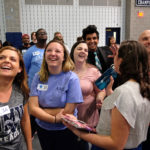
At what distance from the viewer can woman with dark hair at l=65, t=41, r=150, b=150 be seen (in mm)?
926

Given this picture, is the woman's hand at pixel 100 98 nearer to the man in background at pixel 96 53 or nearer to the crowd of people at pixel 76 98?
the crowd of people at pixel 76 98

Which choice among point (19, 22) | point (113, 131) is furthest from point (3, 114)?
point (19, 22)

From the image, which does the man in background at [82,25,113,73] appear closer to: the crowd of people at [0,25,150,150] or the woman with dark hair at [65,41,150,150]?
the crowd of people at [0,25,150,150]

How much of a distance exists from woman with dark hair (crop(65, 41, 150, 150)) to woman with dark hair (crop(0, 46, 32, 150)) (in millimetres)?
523

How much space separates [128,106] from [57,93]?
77 centimetres

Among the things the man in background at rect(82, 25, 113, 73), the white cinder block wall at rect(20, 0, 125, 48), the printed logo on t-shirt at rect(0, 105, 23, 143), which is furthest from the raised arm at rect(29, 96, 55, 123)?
the white cinder block wall at rect(20, 0, 125, 48)

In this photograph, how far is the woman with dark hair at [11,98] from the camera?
47.6 inches

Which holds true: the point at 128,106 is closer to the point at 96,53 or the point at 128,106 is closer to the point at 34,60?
the point at 96,53

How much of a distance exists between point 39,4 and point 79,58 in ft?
16.7

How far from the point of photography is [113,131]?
0.94 metres

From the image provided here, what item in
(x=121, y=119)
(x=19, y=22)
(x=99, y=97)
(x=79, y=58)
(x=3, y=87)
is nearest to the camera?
(x=121, y=119)

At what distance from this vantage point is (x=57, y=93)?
1.54 meters

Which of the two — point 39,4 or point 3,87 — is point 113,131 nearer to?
point 3,87

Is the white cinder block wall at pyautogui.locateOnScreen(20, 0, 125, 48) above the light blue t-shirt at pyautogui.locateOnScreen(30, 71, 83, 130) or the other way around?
above
